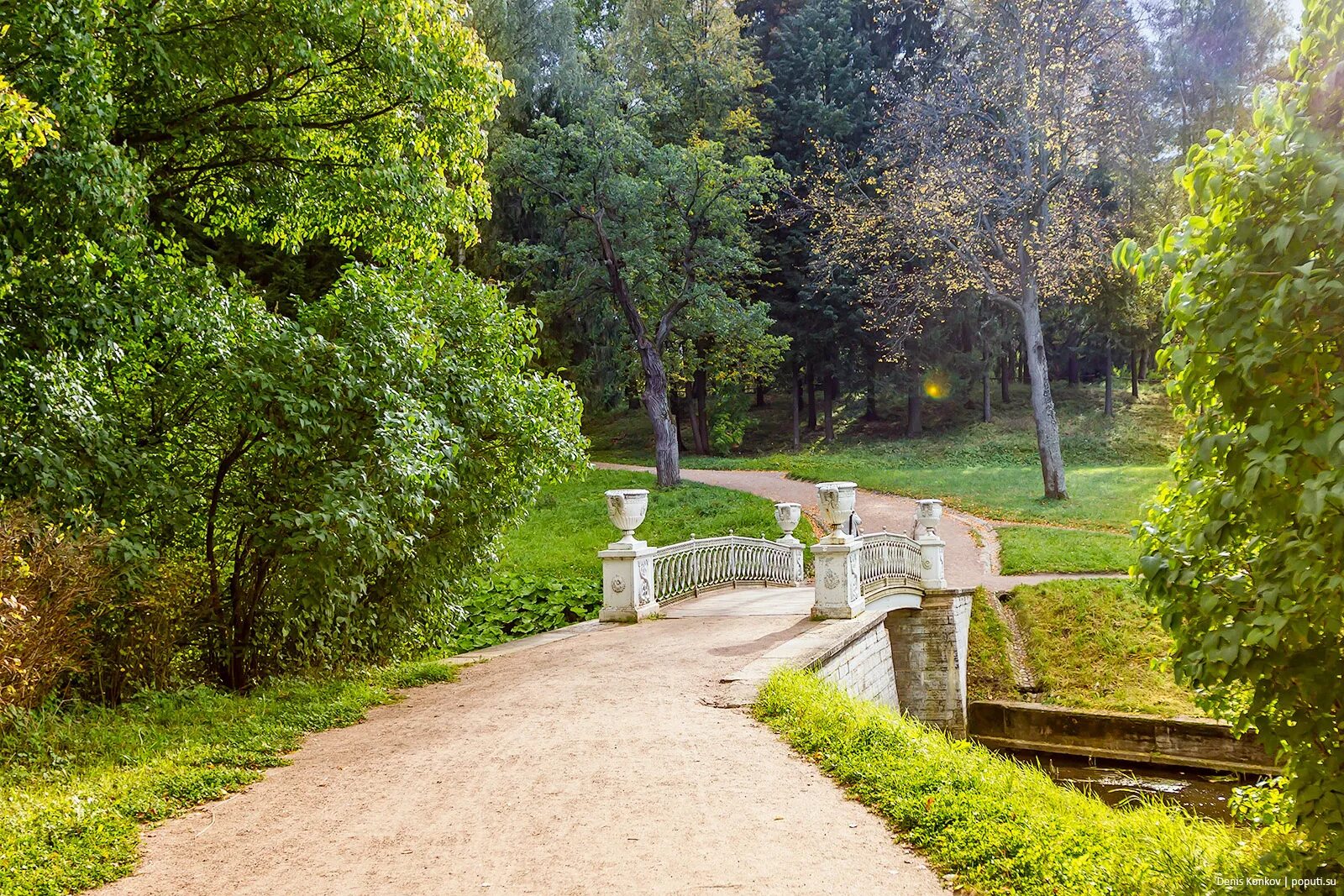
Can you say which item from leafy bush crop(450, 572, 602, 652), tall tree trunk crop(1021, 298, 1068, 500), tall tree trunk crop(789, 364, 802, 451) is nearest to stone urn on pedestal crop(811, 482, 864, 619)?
leafy bush crop(450, 572, 602, 652)

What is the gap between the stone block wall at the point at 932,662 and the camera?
1529 centimetres

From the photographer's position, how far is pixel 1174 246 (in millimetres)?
3994

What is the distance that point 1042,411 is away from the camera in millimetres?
24312

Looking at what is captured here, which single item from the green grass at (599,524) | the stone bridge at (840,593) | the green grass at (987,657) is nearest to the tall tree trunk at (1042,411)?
the green grass at (599,524)

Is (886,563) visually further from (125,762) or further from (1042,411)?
(125,762)

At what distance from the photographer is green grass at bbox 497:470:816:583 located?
19.6 metres

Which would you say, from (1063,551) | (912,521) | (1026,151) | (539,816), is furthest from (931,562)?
(1026,151)

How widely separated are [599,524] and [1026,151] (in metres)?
14.6

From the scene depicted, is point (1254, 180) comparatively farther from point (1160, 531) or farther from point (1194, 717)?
point (1194, 717)

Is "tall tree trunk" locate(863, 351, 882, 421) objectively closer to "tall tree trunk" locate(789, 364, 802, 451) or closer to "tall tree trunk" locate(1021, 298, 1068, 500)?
"tall tree trunk" locate(789, 364, 802, 451)

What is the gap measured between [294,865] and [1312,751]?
4.44 metres

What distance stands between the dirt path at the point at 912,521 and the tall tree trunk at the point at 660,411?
1.76 metres

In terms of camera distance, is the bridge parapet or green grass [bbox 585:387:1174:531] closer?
the bridge parapet

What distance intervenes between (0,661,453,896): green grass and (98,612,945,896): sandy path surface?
20 centimetres
